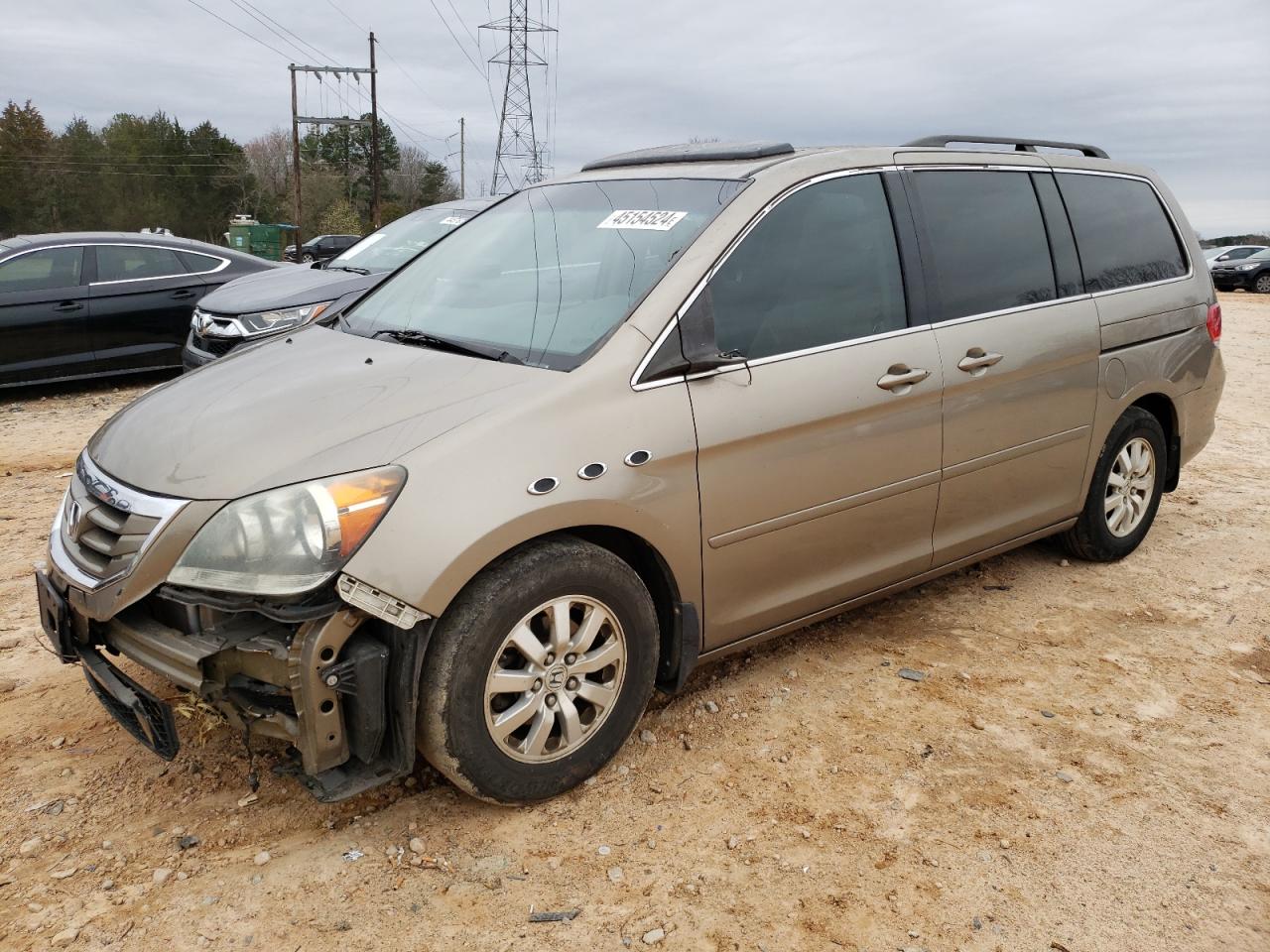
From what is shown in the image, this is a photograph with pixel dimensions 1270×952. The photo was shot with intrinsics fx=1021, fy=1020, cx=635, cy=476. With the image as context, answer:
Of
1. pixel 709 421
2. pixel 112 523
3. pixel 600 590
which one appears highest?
pixel 709 421

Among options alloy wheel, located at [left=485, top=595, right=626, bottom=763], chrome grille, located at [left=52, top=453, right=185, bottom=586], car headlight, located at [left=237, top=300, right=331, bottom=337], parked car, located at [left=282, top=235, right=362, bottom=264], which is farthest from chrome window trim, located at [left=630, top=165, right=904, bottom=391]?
parked car, located at [left=282, top=235, right=362, bottom=264]

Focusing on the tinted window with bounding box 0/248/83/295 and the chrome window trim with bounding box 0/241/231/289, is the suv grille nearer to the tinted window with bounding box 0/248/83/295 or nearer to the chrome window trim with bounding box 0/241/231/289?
the tinted window with bounding box 0/248/83/295

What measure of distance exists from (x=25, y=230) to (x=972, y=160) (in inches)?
2309

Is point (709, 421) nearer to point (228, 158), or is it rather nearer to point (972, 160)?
point (972, 160)

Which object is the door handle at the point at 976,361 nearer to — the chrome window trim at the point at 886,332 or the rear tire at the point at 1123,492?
the chrome window trim at the point at 886,332

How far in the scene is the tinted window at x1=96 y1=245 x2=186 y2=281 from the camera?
376 inches

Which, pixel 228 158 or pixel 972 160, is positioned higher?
pixel 228 158

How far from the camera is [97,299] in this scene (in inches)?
370

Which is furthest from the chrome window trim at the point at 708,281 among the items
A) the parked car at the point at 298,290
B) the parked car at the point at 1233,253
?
the parked car at the point at 1233,253

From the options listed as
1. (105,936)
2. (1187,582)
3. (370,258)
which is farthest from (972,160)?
(370,258)

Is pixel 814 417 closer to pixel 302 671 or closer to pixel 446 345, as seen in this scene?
pixel 446 345

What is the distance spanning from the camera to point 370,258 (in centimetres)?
857

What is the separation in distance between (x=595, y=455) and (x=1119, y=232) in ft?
10.2

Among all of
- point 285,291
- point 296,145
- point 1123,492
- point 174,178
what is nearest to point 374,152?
point 296,145
